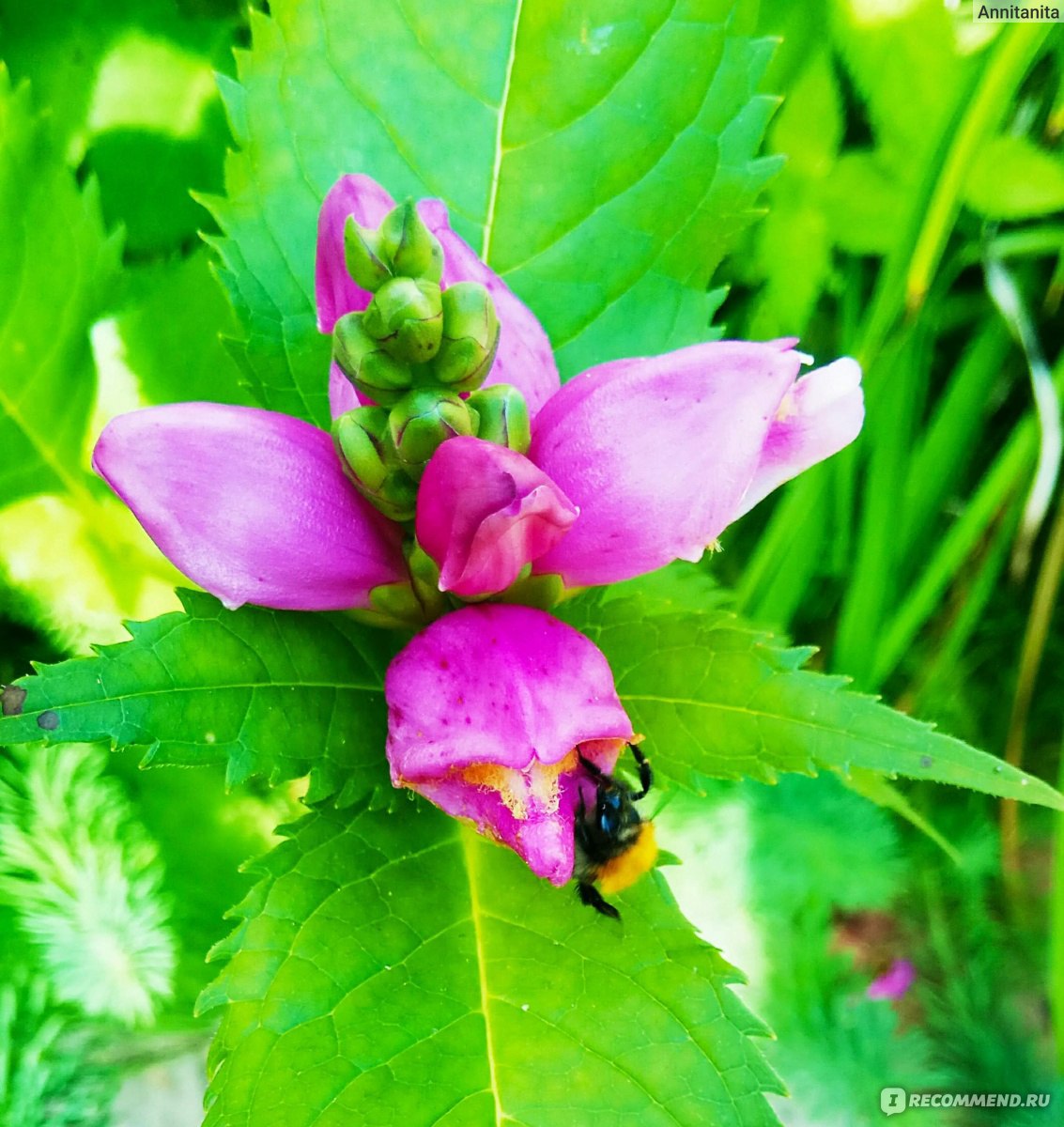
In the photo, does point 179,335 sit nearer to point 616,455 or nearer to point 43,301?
point 43,301

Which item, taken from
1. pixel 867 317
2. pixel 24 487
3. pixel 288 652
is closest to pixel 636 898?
pixel 288 652

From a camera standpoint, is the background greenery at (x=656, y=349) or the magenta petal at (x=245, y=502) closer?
the magenta petal at (x=245, y=502)

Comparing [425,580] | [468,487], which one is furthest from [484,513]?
[425,580]

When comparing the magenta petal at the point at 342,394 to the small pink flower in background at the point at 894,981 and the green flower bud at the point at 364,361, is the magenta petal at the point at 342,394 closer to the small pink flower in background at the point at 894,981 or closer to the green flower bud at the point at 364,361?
the green flower bud at the point at 364,361

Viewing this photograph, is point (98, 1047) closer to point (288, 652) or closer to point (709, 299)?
point (288, 652)

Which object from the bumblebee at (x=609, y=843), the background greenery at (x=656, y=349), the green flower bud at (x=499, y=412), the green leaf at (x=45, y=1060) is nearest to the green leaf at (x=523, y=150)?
the background greenery at (x=656, y=349)

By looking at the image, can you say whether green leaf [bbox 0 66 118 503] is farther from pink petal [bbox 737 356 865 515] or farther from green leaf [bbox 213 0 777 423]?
pink petal [bbox 737 356 865 515]

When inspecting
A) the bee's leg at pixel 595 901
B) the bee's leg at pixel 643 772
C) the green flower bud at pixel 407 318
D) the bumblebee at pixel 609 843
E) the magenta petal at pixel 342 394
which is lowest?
the bee's leg at pixel 595 901
